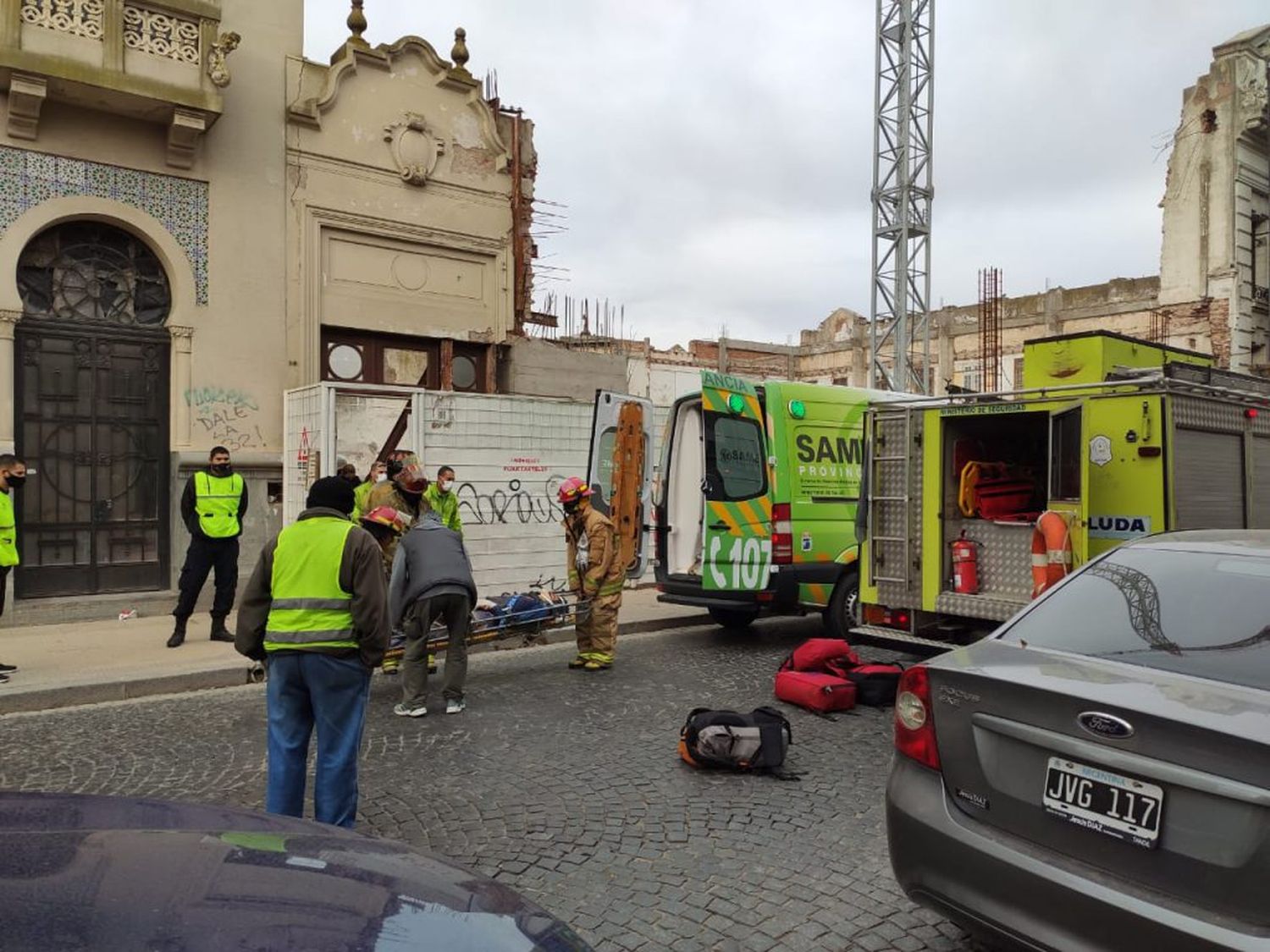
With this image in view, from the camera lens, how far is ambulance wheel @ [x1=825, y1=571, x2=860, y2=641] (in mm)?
8633

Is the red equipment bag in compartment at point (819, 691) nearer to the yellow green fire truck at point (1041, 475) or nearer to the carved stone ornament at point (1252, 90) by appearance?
the yellow green fire truck at point (1041, 475)

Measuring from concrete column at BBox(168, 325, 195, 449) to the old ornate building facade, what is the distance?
0.03 metres

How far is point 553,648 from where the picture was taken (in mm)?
8953

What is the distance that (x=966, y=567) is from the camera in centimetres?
692

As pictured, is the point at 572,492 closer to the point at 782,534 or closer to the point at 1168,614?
the point at 782,534

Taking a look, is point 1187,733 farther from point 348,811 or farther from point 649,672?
point 649,672

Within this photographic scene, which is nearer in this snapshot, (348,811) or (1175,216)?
(348,811)

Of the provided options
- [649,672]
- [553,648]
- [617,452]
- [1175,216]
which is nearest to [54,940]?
[649,672]

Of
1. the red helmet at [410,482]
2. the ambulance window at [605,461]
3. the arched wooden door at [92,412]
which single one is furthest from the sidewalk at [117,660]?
the red helmet at [410,482]

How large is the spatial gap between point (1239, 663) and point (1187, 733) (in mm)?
463

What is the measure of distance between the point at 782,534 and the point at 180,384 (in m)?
Result: 7.09

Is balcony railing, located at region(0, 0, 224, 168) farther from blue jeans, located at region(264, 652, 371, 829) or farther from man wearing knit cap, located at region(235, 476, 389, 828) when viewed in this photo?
blue jeans, located at region(264, 652, 371, 829)

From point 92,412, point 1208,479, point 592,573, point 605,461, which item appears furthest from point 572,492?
point 92,412

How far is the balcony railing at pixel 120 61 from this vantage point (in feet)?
30.1
